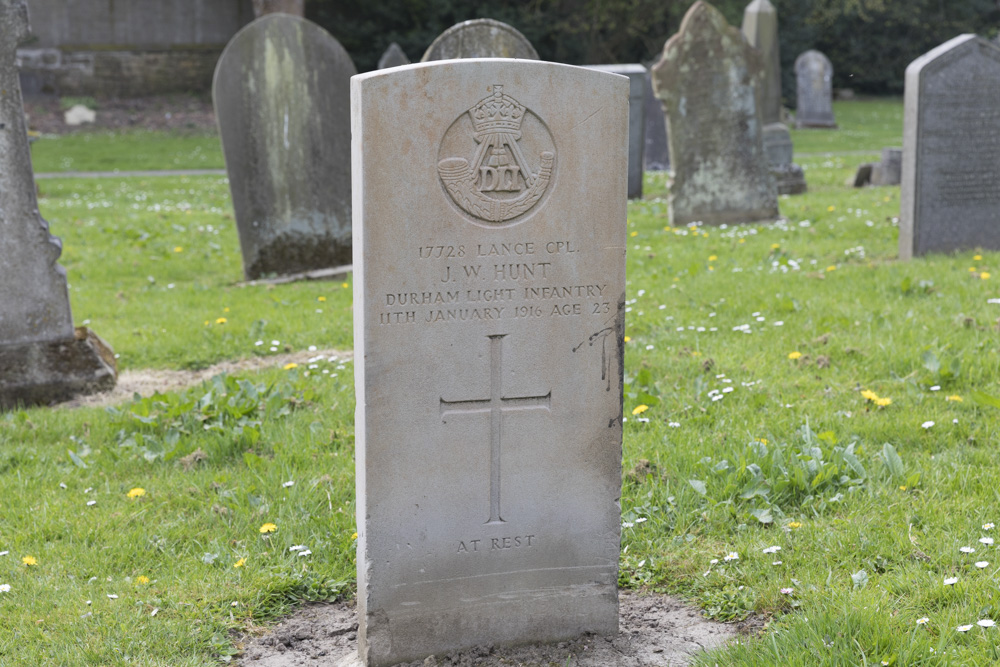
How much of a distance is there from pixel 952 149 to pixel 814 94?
60.1 feet

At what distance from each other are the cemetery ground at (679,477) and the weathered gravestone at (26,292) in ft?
0.91

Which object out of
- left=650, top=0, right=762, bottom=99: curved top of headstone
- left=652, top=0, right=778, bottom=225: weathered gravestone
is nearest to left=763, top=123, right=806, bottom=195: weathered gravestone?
left=652, top=0, right=778, bottom=225: weathered gravestone

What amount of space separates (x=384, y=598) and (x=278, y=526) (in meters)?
0.90

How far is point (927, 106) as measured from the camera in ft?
25.5

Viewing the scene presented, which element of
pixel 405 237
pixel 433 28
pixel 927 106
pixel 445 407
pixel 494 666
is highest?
pixel 433 28

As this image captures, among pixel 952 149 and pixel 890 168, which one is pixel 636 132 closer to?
pixel 890 168

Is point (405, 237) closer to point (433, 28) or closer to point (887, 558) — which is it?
point (887, 558)

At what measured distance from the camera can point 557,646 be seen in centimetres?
321

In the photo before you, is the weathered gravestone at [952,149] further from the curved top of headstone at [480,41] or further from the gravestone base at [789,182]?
the gravestone base at [789,182]

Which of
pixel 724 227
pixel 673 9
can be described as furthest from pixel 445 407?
pixel 673 9

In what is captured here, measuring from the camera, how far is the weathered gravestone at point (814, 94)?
25.1 meters

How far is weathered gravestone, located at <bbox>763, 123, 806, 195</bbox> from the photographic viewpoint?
13.1 meters

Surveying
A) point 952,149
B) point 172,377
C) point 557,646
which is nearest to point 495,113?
point 557,646

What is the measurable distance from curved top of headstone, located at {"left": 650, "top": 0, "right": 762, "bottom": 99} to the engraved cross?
7.68 m
